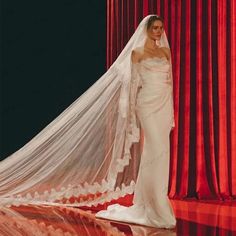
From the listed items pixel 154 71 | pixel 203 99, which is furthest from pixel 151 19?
pixel 203 99

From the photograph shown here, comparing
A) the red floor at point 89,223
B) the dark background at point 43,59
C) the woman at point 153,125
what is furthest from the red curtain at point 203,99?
the woman at point 153,125

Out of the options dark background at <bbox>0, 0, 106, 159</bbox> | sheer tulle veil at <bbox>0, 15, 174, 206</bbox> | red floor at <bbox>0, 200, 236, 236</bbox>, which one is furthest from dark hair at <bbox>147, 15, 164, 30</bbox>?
dark background at <bbox>0, 0, 106, 159</bbox>

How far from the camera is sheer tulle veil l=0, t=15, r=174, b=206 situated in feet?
14.6

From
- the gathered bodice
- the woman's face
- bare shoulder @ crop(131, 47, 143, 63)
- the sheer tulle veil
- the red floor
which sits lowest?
the red floor

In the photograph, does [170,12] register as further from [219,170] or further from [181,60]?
[219,170]

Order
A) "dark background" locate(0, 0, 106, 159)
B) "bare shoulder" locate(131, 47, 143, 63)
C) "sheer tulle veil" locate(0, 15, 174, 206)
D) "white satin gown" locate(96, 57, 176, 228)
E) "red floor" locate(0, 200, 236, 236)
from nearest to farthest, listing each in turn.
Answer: "red floor" locate(0, 200, 236, 236) → "white satin gown" locate(96, 57, 176, 228) → "bare shoulder" locate(131, 47, 143, 63) → "sheer tulle veil" locate(0, 15, 174, 206) → "dark background" locate(0, 0, 106, 159)

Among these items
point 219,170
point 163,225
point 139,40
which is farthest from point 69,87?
point 163,225

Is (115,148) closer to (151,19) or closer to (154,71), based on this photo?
(154,71)

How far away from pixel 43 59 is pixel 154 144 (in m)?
3.28

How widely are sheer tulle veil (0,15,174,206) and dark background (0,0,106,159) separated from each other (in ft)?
6.86

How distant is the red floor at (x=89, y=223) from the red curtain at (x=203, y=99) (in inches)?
28.1

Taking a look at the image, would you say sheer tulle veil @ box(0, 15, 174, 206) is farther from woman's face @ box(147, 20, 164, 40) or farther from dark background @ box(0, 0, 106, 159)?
dark background @ box(0, 0, 106, 159)

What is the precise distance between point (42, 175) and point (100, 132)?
2.03 feet

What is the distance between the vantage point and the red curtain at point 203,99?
18.9ft
